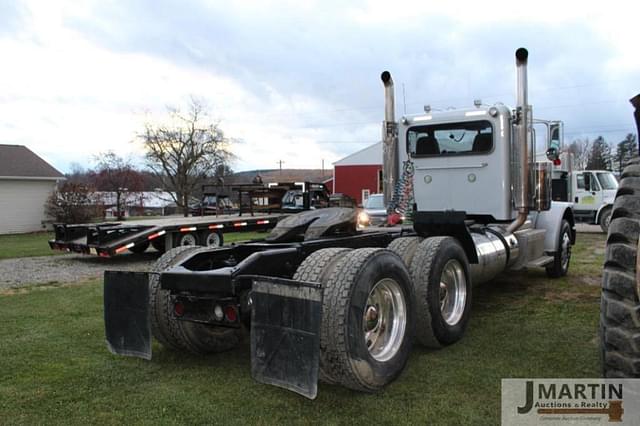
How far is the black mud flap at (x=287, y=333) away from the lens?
10.9 ft

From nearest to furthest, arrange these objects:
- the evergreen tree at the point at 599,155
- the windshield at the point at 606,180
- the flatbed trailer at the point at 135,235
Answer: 1. the flatbed trailer at the point at 135,235
2. the windshield at the point at 606,180
3. the evergreen tree at the point at 599,155

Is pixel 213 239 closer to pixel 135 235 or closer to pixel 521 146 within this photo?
pixel 135 235

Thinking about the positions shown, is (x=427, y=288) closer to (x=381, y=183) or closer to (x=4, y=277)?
(x=381, y=183)

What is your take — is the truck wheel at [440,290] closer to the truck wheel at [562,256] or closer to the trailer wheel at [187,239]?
the truck wheel at [562,256]

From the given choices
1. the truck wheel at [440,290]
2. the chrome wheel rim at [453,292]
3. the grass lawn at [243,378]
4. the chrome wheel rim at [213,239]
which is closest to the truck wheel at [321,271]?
the grass lawn at [243,378]

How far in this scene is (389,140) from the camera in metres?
7.86

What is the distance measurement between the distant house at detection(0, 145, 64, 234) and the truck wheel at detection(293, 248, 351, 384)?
82.7ft

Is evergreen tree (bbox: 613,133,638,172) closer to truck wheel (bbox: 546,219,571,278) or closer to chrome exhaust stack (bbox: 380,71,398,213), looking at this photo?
truck wheel (bbox: 546,219,571,278)

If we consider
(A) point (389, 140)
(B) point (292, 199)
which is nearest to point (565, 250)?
(A) point (389, 140)

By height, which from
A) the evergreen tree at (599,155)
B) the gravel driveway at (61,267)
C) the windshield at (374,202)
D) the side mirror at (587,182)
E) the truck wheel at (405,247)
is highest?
the evergreen tree at (599,155)

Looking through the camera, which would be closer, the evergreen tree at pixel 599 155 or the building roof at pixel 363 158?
the building roof at pixel 363 158

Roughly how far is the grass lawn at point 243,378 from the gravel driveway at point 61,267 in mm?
3569

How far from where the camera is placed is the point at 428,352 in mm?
4953

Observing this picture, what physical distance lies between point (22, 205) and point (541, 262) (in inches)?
972
